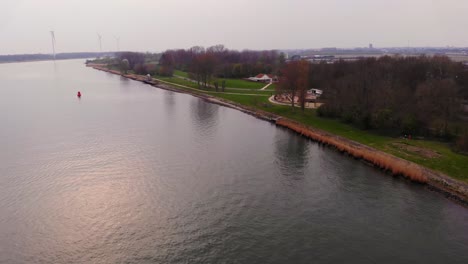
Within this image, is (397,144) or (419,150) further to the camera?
(397,144)

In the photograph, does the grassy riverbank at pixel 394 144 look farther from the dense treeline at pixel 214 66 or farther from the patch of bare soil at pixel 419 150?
the dense treeline at pixel 214 66

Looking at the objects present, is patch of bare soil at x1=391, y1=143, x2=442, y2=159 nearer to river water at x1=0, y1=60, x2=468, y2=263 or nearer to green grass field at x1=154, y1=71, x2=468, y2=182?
green grass field at x1=154, y1=71, x2=468, y2=182

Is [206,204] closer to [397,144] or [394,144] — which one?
[394,144]

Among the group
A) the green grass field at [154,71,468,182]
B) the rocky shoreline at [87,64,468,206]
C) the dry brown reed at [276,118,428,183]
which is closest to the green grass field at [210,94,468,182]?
the green grass field at [154,71,468,182]

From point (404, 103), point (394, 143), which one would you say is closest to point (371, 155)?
point (394, 143)

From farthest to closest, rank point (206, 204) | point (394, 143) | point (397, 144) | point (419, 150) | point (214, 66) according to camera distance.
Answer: point (214, 66) → point (394, 143) → point (397, 144) → point (419, 150) → point (206, 204)

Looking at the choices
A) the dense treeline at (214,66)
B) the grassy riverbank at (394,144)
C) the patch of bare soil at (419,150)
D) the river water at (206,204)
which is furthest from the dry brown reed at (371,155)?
the dense treeline at (214,66)

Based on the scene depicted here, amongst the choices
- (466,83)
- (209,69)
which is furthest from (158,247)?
(209,69)

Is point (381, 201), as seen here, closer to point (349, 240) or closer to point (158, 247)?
point (349, 240)
